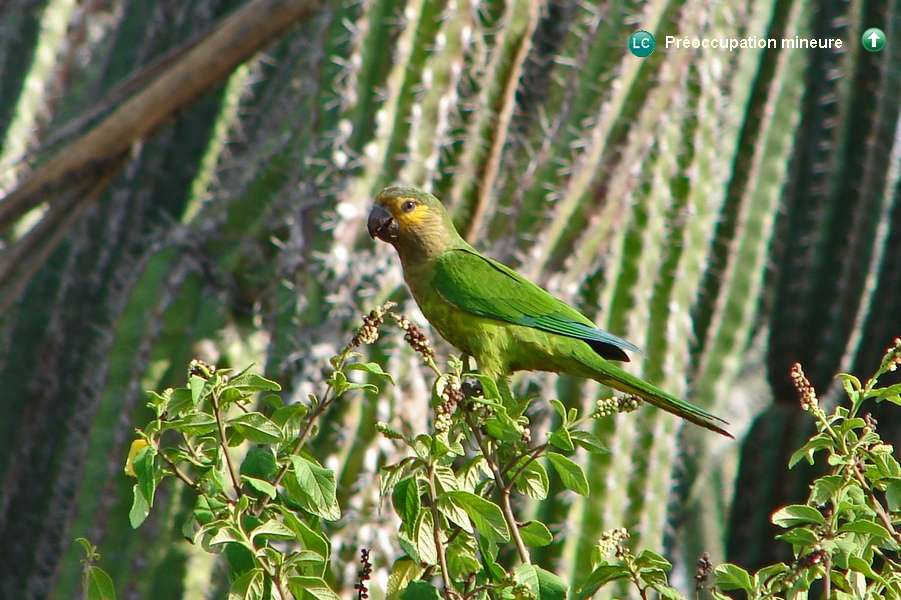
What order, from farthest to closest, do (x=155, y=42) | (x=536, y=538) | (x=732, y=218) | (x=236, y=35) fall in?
1. (x=155, y=42)
2. (x=732, y=218)
3. (x=236, y=35)
4. (x=536, y=538)

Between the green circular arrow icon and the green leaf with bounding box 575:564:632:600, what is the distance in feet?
9.68

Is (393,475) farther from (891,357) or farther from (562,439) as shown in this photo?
(891,357)

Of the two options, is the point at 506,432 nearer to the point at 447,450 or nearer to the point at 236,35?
the point at 447,450

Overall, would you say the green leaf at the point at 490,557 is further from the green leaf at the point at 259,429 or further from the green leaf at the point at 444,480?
the green leaf at the point at 259,429

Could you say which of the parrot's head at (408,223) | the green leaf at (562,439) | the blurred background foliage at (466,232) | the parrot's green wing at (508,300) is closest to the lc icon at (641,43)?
the blurred background foliage at (466,232)

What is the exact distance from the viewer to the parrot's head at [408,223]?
1764mm

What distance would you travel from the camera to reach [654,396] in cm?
139

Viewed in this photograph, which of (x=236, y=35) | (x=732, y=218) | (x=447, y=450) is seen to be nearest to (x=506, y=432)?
(x=447, y=450)

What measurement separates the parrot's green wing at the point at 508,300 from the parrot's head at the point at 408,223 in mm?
96

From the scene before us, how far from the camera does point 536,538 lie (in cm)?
103

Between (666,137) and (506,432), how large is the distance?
70.2 inches

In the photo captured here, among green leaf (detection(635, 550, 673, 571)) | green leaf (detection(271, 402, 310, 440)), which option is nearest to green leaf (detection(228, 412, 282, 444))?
green leaf (detection(271, 402, 310, 440))

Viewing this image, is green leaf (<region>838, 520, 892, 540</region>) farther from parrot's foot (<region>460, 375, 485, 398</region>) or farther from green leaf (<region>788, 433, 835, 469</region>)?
parrot's foot (<region>460, 375, 485, 398</region>)

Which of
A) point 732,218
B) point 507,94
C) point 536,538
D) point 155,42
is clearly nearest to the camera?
point 536,538
